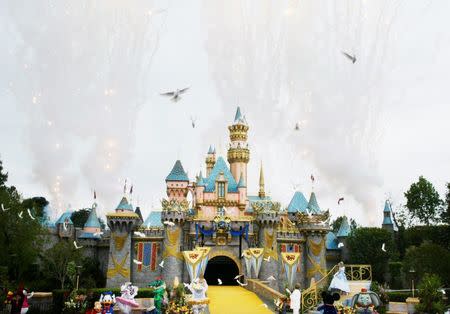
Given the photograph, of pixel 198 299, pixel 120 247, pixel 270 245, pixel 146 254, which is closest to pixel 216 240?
pixel 270 245

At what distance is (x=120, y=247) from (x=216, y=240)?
8.81 meters

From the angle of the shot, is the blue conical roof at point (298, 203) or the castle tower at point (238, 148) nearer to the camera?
the castle tower at point (238, 148)

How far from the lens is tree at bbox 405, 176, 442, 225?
5585cm

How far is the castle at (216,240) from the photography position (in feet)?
133

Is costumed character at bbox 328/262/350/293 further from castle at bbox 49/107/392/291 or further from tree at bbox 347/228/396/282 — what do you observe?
tree at bbox 347/228/396/282

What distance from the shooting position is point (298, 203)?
54625mm

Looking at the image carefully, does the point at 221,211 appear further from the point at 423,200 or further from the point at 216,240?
the point at 423,200

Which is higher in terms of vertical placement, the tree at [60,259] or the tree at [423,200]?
the tree at [423,200]

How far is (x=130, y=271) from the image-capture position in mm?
41000

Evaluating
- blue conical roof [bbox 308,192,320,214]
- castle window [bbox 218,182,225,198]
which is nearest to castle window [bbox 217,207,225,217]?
castle window [bbox 218,182,225,198]

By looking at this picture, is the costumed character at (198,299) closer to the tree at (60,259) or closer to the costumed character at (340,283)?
the costumed character at (340,283)

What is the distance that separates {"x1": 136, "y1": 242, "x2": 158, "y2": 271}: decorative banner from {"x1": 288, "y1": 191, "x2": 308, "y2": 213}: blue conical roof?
1870cm

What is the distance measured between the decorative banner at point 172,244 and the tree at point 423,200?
32.3 meters

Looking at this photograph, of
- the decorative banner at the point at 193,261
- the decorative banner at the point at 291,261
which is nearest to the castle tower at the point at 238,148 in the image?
the decorative banner at the point at 291,261
